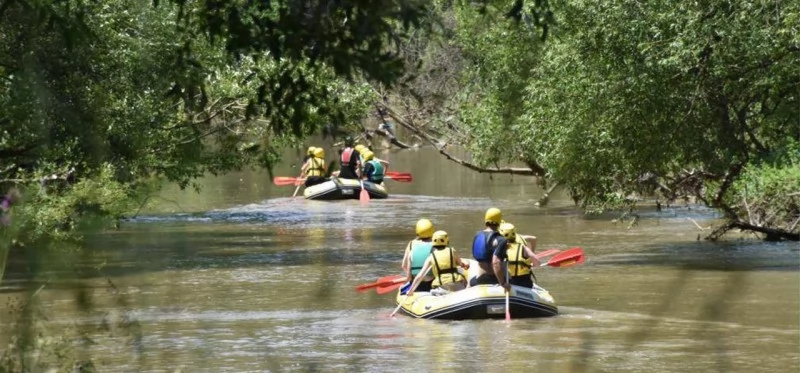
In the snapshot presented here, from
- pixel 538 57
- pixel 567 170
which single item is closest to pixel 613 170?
pixel 567 170

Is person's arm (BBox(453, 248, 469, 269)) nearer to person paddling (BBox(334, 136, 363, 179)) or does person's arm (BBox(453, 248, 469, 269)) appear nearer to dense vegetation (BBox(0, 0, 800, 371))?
dense vegetation (BBox(0, 0, 800, 371))

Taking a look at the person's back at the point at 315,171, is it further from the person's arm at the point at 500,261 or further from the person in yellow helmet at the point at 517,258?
the person's arm at the point at 500,261

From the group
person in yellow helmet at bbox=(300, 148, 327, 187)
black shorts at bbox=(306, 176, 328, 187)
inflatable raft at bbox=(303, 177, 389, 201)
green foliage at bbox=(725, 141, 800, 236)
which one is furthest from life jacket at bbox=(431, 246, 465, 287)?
black shorts at bbox=(306, 176, 328, 187)

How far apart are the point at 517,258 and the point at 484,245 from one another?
61cm

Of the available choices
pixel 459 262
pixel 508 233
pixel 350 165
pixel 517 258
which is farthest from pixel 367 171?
pixel 508 233

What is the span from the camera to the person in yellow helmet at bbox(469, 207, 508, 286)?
52.1ft

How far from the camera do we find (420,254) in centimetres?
1673

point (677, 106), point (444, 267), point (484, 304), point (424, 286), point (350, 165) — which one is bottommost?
point (484, 304)

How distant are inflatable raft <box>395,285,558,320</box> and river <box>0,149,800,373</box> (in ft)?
Result: 0.47

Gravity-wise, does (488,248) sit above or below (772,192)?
below

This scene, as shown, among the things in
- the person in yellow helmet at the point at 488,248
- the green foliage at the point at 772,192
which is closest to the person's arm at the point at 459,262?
the person in yellow helmet at the point at 488,248

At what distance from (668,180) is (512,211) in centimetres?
825

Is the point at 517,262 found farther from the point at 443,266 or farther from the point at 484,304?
A: the point at 443,266

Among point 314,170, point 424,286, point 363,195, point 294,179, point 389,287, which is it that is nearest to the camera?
point 424,286
